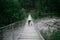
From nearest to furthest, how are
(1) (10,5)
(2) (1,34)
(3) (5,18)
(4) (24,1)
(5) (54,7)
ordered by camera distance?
(2) (1,34) → (5) (54,7) → (3) (5,18) → (1) (10,5) → (4) (24,1)

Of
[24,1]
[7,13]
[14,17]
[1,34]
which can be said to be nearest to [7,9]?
[7,13]

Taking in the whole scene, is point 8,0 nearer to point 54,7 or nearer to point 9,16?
point 9,16

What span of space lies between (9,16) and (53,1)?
19.9 feet

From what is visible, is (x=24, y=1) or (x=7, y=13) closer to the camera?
(x=7, y=13)

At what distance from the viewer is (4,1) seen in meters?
21.6

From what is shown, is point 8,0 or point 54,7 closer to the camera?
point 54,7

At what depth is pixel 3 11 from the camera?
21547 mm

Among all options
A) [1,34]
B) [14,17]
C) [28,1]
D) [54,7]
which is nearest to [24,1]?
[28,1]

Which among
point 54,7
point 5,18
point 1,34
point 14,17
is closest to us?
point 1,34

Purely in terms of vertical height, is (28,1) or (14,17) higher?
(28,1)

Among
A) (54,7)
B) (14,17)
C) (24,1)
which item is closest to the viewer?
(54,7)

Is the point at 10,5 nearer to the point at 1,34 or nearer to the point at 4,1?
the point at 4,1

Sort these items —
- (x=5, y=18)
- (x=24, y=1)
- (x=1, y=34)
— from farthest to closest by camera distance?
1. (x=24, y=1)
2. (x=5, y=18)
3. (x=1, y=34)

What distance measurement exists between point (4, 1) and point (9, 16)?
8.78 feet
